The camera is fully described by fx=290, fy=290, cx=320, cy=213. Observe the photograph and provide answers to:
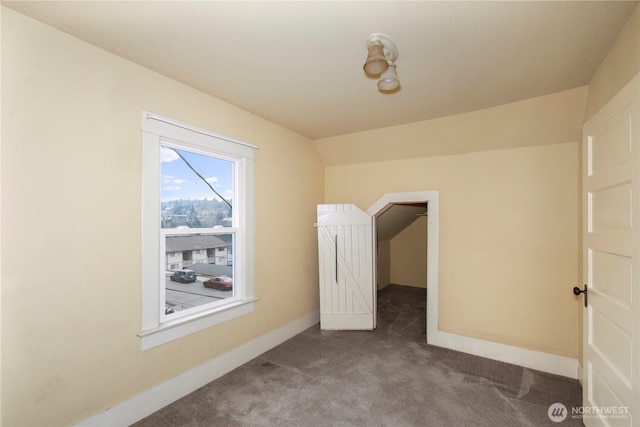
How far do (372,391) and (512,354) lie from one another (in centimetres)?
150

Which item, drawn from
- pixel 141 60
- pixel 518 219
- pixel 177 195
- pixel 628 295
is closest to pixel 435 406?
pixel 628 295

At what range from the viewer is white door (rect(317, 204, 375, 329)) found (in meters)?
3.53

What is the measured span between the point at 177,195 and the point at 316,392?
74.7 inches

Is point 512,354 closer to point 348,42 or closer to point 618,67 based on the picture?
point 618,67

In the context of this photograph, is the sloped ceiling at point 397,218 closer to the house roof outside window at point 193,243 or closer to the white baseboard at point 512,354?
the white baseboard at point 512,354

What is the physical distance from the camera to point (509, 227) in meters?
2.83

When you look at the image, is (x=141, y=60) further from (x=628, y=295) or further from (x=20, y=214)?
(x=628, y=295)

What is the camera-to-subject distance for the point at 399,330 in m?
3.52

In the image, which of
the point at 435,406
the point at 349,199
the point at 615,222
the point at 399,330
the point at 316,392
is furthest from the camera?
the point at 349,199

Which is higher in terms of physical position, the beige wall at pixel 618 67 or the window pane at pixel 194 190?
the beige wall at pixel 618 67

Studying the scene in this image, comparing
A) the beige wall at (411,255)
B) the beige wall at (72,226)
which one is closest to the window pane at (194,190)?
the beige wall at (72,226)

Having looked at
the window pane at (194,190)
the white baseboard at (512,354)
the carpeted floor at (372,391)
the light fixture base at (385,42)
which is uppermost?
the light fixture base at (385,42)

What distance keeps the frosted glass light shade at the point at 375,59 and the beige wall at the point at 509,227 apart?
1576 millimetres

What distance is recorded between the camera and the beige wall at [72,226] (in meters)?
1.47
